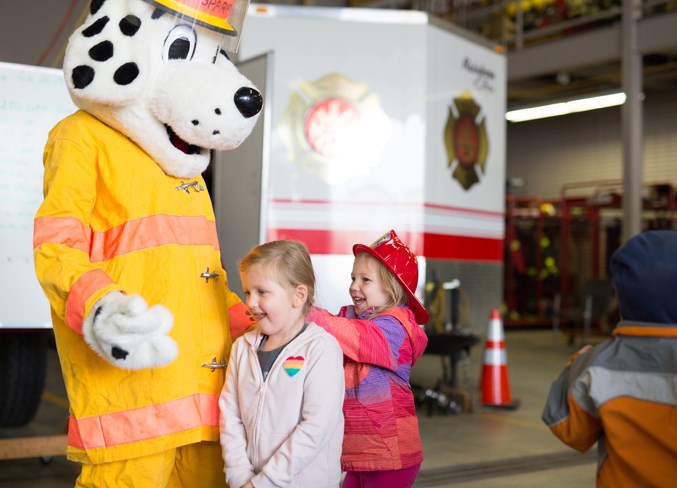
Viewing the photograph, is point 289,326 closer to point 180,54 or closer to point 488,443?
point 180,54

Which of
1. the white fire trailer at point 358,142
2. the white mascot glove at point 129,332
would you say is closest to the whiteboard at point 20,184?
the white fire trailer at point 358,142

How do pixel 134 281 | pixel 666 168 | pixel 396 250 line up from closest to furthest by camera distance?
1. pixel 134 281
2. pixel 396 250
3. pixel 666 168

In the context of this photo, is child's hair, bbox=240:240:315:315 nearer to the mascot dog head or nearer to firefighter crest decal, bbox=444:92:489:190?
the mascot dog head

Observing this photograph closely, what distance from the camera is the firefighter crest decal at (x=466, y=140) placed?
19.7 feet

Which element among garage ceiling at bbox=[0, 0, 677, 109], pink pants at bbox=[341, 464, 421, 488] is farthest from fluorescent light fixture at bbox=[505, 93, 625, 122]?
pink pants at bbox=[341, 464, 421, 488]

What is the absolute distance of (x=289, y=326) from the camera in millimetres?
2092

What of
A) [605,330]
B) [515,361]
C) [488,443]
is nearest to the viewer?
[488,443]

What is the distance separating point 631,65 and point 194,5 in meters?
9.55

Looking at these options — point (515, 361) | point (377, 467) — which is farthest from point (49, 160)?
point (515, 361)

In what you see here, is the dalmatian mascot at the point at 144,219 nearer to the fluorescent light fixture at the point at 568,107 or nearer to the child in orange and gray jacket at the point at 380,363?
the child in orange and gray jacket at the point at 380,363

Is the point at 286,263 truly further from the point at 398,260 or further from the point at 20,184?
the point at 20,184

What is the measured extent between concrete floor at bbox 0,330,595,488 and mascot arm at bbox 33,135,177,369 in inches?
98.1

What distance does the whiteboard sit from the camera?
3939 millimetres

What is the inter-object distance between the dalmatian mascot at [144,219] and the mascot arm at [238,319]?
0.10 meters
